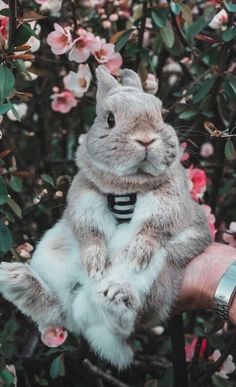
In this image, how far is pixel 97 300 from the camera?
5.29 ft

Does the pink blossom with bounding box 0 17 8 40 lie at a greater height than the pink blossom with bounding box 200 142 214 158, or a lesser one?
greater

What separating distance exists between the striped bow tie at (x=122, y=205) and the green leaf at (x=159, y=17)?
720mm


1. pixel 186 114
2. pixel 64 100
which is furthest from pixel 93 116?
pixel 186 114

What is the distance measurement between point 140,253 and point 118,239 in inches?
4.5

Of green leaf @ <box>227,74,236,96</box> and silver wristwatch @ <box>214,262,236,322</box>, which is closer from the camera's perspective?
silver wristwatch @ <box>214,262,236,322</box>

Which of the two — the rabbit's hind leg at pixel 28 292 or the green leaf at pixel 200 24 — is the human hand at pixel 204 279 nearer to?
the rabbit's hind leg at pixel 28 292

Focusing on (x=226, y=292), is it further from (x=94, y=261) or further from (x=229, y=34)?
(x=229, y=34)

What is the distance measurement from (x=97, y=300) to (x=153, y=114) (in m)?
0.50

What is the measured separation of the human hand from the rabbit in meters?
0.04

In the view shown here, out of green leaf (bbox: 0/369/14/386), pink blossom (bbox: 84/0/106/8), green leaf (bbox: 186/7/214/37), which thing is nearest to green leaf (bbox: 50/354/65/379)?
green leaf (bbox: 0/369/14/386)

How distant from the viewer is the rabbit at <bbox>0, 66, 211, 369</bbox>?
162cm

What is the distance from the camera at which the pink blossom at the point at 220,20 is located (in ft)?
7.39

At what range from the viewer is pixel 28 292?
1755mm

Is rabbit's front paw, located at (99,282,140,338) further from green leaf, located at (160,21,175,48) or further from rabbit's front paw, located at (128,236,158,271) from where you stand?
green leaf, located at (160,21,175,48)
